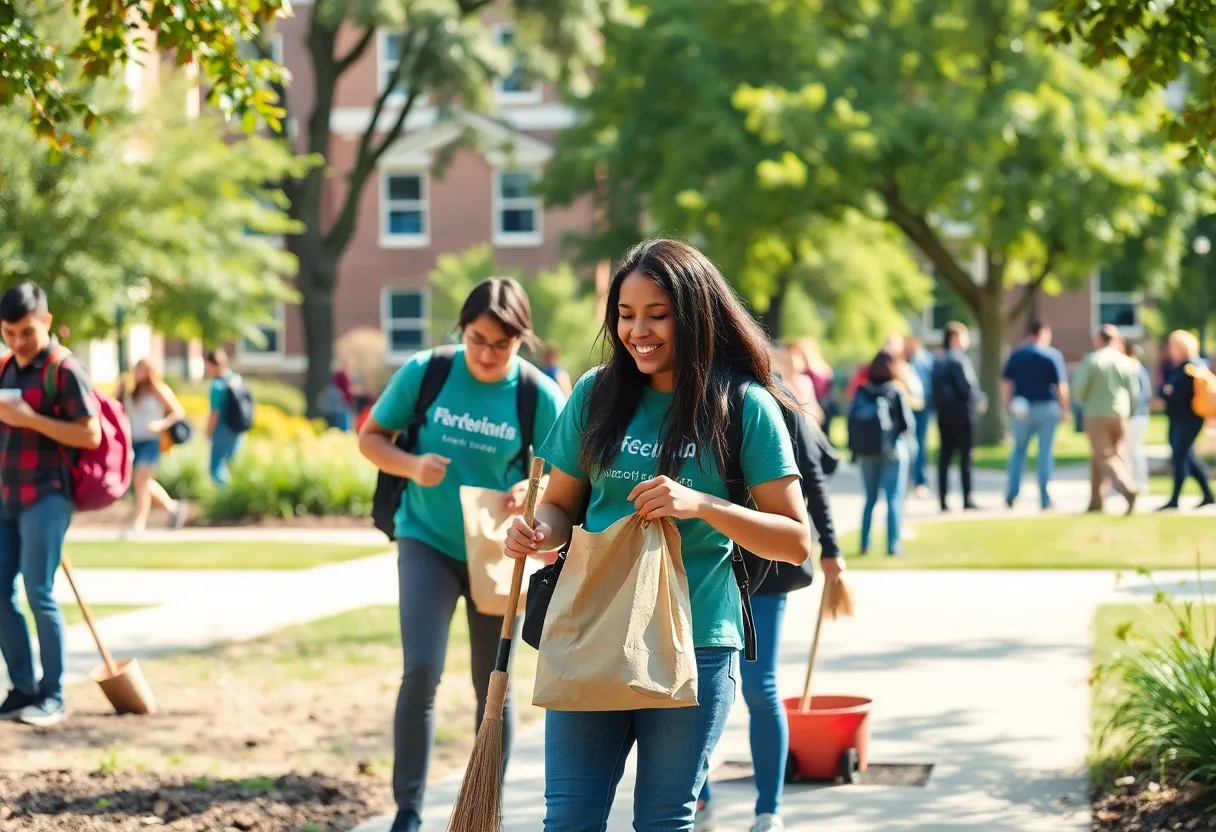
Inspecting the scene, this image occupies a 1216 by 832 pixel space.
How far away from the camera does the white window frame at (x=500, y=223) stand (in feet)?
159

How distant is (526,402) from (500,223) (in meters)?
43.8

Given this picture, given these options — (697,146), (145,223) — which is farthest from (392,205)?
(145,223)

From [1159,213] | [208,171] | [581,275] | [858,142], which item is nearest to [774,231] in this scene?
[858,142]

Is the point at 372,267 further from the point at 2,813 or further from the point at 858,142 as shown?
the point at 2,813

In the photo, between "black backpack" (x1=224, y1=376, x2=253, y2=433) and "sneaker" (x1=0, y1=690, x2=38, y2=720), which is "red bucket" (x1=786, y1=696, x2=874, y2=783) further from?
"black backpack" (x1=224, y1=376, x2=253, y2=433)

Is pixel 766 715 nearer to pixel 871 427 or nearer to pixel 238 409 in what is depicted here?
pixel 871 427

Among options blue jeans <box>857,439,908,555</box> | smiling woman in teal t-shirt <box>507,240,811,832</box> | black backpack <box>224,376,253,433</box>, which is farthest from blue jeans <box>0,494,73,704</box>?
black backpack <box>224,376,253,433</box>

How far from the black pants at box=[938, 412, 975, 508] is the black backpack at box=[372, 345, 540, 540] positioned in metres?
12.6

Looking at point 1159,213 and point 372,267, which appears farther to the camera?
point 372,267

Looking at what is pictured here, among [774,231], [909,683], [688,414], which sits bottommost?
[909,683]

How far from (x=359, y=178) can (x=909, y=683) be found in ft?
74.9

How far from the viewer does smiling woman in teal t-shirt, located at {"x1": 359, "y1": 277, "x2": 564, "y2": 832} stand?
216 inches

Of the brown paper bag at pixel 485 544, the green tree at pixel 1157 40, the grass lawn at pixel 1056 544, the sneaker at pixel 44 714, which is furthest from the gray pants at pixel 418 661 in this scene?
the grass lawn at pixel 1056 544

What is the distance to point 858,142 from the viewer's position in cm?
2580
